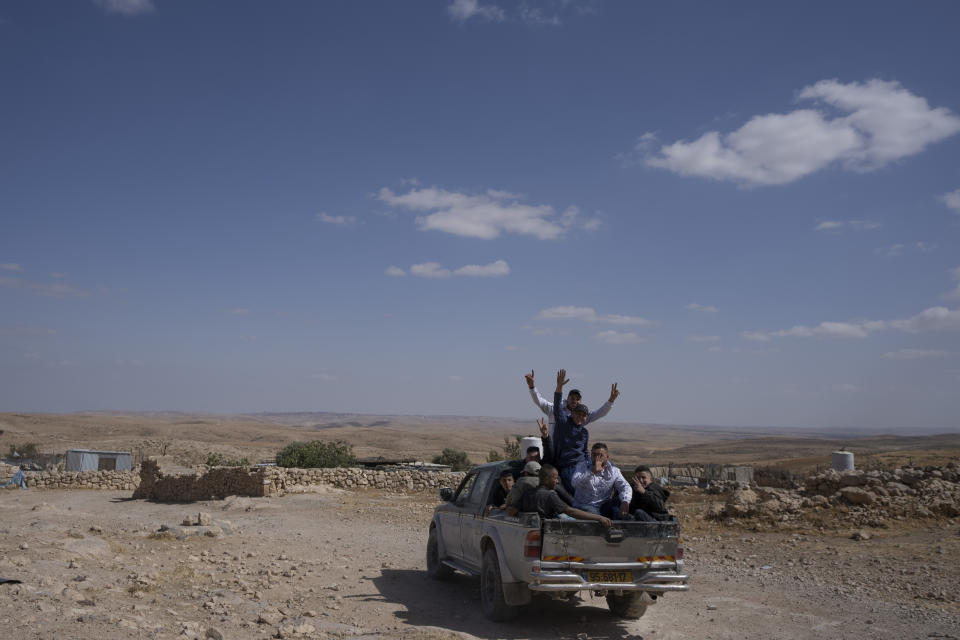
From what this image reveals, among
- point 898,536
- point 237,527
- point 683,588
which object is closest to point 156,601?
point 683,588

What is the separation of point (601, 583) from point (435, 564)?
150 inches

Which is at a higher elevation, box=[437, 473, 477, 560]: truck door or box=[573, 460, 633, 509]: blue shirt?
box=[573, 460, 633, 509]: blue shirt

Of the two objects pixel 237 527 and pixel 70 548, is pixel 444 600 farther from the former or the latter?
pixel 237 527

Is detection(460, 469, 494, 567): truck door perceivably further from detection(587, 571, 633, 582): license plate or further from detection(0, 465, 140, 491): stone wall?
detection(0, 465, 140, 491): stone wall

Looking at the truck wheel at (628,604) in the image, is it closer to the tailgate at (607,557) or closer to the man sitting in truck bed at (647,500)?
the tailgate at (607,557)

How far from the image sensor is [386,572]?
A: 10727mm

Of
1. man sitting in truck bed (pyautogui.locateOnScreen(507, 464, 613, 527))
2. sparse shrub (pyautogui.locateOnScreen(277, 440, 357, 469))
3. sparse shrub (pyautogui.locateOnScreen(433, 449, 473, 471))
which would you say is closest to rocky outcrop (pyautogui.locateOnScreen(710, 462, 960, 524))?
man sitting in truck bed (pyautogui.locateOnScreen(507, 464, 613, 527))

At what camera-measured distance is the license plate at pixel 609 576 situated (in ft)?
22.6

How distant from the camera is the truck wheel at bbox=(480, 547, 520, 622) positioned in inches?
291

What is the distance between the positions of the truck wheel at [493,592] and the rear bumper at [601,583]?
554mm

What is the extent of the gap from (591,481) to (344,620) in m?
3.03

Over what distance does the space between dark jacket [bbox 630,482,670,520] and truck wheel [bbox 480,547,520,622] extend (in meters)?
1.62

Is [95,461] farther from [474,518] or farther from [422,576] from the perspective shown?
[474,518]

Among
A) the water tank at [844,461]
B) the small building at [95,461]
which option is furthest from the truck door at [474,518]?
the small building at [95,461]
